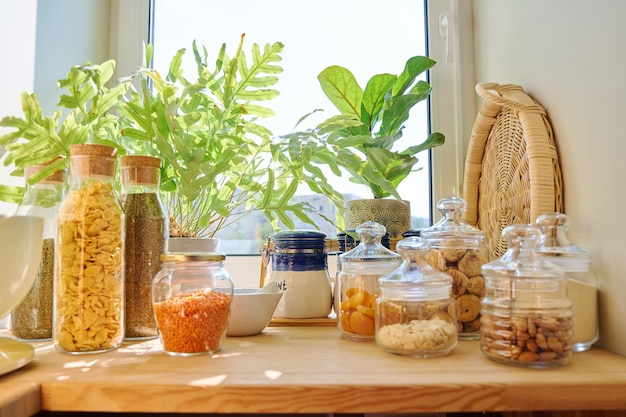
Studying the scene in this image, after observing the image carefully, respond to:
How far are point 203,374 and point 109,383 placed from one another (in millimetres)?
107

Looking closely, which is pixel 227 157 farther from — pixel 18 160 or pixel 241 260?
pixel 241 260

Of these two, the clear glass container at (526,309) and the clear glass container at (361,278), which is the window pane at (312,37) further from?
the clear glass container at (526,309)

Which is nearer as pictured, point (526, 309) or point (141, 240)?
point (526, 309)

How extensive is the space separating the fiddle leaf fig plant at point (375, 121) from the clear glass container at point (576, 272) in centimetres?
35

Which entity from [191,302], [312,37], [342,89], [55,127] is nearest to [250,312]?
[191,302]

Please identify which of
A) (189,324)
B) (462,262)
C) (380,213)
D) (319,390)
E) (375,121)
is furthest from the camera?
(375,121)

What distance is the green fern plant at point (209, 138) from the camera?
0.86 meters

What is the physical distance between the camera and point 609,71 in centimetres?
66

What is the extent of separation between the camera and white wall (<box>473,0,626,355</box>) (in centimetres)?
65

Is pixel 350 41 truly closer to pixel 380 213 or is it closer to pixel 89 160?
pixel 380 213

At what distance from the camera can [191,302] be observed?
0.70 m

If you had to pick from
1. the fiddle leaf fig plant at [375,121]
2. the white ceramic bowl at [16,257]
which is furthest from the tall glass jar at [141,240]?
the fiddle leaf fig plant at [375,121]

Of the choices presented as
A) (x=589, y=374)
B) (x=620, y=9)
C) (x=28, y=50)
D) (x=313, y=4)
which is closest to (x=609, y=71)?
(x=620, y=9)

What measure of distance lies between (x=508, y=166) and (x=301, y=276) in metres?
0.48
